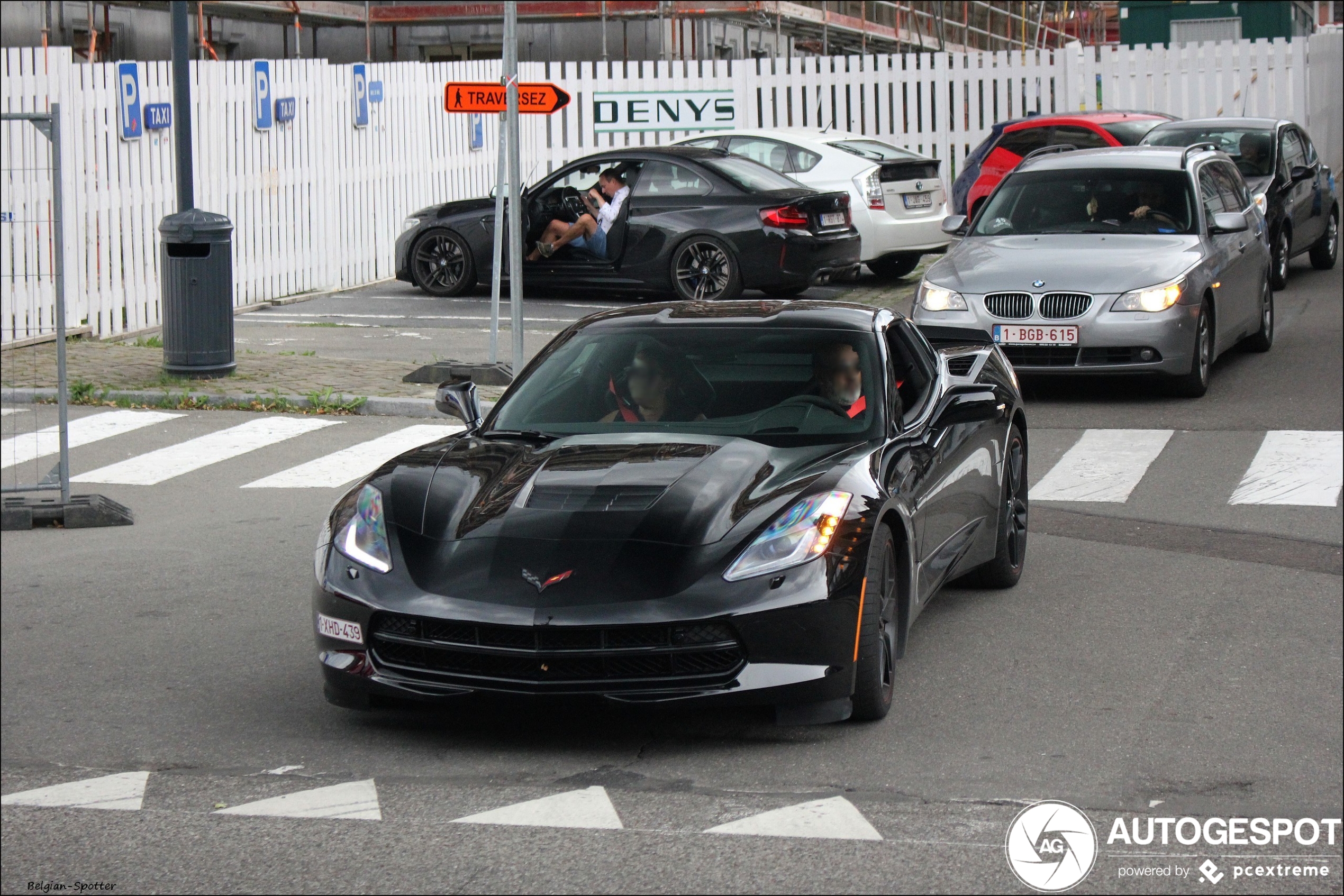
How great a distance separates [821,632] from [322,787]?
4.92 ft

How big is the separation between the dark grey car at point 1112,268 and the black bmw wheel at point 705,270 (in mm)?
3501

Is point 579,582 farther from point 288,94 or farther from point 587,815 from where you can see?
point 288,94

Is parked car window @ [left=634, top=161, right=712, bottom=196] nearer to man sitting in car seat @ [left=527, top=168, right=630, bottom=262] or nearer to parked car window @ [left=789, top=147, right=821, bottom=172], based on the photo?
man sitting in car seat @ [left=527, top=168, right=630, bottom=262]

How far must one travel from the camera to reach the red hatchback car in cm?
2292

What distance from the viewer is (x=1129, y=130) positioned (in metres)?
23.0

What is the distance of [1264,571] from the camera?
7.96 m

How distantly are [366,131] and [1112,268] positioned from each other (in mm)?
11973

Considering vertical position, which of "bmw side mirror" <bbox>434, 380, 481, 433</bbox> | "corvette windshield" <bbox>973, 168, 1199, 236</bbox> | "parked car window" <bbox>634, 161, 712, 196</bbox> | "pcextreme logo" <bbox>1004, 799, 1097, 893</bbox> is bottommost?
"pcextreme logo" <bbox>1004, 799, 1097, 893</bbox>

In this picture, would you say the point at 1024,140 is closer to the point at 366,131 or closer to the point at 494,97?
the point at 366,131

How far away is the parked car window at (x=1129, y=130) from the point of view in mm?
22859

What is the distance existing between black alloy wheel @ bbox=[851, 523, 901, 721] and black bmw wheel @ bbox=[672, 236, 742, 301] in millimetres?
12279

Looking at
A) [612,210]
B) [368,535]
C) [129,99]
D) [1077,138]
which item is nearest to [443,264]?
[612,210]

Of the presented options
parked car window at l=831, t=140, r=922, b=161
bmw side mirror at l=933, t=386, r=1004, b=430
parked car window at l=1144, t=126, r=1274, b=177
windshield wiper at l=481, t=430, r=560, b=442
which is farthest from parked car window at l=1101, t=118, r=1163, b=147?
windshield wiper at l=481, t=430, r=560, b=442

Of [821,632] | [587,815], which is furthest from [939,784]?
[587,815]
